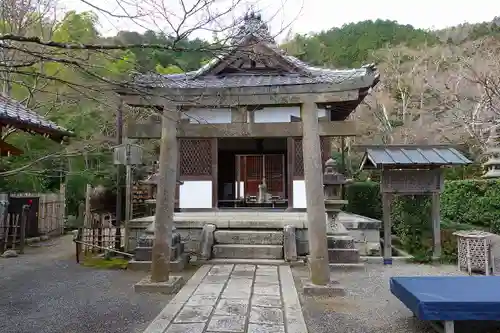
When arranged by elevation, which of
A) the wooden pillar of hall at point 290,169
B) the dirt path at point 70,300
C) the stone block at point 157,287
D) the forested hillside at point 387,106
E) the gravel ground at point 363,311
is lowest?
the gravel ground at point 363,311

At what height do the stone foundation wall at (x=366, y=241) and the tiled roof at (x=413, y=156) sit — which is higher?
the tiled roof at (x=413, y=156)

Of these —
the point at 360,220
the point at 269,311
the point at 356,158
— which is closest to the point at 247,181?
the point at 356,158

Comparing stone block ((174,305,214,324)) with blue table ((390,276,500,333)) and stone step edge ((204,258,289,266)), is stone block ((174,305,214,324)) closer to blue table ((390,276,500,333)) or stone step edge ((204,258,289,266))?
blue table ((390,276,500,333))

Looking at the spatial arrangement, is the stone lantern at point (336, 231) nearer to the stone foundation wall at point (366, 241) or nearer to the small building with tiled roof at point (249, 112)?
the stone foundation wall at point (366, 241)

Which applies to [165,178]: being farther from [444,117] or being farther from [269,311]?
[444,117]

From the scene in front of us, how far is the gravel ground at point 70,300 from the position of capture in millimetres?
4895

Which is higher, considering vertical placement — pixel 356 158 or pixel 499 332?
pixel 356 158

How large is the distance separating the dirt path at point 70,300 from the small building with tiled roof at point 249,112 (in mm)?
2570

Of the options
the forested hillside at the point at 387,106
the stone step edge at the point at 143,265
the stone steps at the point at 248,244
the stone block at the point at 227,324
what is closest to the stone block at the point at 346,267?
the stone steps at the point at 248,244

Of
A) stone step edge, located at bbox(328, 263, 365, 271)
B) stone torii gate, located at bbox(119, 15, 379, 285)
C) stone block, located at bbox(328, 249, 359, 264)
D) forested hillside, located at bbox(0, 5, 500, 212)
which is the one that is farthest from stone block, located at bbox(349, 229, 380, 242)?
forested hillside, located at bbox(0, 5, 500, 212)

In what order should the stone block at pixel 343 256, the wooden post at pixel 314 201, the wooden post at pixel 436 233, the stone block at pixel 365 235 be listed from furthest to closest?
the stone block at pixel 365 235, the wooden post at pixel 436 233, the stone block at pixel 343 256, the wooden post at pixel 314 201

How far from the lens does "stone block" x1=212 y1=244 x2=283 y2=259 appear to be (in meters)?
9.02

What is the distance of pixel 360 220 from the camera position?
1000 cm

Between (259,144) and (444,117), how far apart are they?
10.6m
